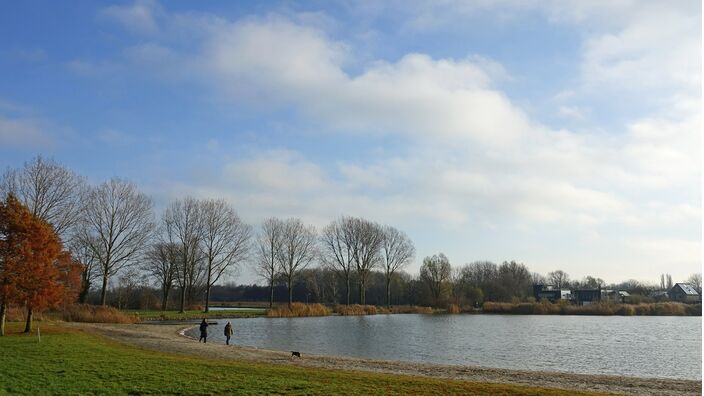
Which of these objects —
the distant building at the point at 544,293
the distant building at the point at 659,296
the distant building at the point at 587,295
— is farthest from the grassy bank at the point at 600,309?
the distant building at the point at 587,295

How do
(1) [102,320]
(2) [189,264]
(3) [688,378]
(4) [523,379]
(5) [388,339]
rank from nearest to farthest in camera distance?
(4) [523,379], (3) [688,378], (5) [388,339], (1) [102,320], (2) [189,264]

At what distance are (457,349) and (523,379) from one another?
13.4 meters

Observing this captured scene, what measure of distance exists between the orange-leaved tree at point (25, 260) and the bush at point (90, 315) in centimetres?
1818

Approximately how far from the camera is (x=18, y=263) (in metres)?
27.1

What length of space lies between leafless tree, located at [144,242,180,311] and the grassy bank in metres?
48.1

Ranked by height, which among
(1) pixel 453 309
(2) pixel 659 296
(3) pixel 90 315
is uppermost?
(2) pixel 659 296

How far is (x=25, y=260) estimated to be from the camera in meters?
27.3

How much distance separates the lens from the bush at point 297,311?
216 ft

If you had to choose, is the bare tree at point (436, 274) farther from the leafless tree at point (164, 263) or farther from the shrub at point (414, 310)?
the leafless tree at point (164, 263)

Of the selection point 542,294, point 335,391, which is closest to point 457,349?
point 335,391

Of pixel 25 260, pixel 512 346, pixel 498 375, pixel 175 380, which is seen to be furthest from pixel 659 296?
pixel 175 380

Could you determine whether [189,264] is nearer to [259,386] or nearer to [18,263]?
[18,263]

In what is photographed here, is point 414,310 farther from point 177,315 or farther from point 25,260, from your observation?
point 25,260

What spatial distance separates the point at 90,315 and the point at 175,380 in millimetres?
36372
